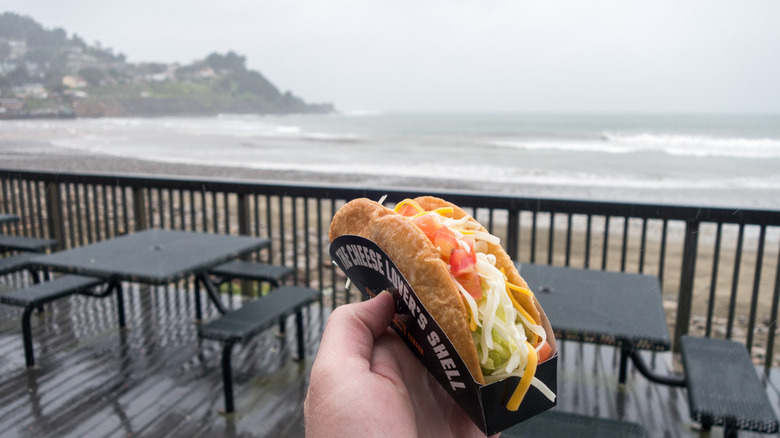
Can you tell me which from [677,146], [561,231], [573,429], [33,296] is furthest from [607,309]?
[677,146]

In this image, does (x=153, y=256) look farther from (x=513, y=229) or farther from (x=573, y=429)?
(x=573, y=429)

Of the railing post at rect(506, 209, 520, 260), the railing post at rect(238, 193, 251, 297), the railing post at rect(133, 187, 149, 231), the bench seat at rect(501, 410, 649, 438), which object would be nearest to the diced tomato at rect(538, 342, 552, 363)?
the bench seat at rect(501, 410, 649, 438)

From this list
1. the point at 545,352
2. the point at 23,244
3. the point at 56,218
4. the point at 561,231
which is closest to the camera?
the point at 545,352

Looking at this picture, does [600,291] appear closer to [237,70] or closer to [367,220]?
[367,220]

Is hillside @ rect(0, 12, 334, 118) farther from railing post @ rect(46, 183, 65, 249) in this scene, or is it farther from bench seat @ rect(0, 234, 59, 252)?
bench seat @ rect(0, 234, 59, 252)

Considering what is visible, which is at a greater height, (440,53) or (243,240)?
→ (440,53)

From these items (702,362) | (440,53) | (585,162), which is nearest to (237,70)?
(585,162)

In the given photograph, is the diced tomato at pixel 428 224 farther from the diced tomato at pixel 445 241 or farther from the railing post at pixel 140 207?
the railing post at pixel 140 207

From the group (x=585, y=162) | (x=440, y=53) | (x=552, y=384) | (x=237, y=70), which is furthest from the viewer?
(x=440, y=53)
